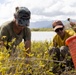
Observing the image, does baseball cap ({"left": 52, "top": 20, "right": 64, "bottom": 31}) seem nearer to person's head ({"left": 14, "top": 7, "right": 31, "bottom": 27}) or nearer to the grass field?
the grass field

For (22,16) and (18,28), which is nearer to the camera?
(22,16)

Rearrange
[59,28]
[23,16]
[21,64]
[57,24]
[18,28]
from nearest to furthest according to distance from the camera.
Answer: [21,64] → [23,16] → [18,28] → [59,28] → [57,24]

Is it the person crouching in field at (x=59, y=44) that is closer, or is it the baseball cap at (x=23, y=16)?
the baseball cap at (x=23, y=16)

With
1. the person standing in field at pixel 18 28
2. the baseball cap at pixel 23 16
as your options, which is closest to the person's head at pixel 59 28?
the person standing in field at pixel 18 28

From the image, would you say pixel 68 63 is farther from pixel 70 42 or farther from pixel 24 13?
pixel 24 13

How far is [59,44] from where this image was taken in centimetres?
444

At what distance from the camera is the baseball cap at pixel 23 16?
3.50 m

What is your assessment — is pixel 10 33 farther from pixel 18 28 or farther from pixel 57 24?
pixel 57 24

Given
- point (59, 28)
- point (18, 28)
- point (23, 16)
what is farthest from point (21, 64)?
point (59, 28)

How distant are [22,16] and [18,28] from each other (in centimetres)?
38

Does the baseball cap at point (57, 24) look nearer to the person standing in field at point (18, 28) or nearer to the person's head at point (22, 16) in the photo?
the person standing in field at point (18, 28)

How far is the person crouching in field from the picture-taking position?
4250mm

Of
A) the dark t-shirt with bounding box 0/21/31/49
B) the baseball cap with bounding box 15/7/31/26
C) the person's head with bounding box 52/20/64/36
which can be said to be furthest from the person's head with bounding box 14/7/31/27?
the person's head with bounding box 52/20/64/36

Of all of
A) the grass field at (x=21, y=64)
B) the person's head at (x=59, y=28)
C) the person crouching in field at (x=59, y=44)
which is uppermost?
the person's head at (x=59, y=28)
